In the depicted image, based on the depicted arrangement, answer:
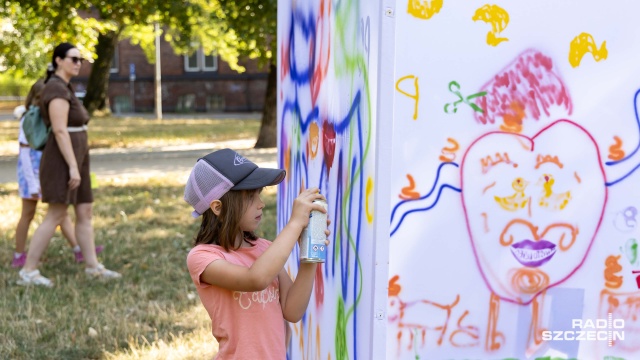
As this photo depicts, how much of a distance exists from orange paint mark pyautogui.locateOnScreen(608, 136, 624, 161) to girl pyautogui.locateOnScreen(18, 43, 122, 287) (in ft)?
14.2

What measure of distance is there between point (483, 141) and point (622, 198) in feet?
1.47

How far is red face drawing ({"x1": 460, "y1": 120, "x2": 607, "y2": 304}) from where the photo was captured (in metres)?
2.65

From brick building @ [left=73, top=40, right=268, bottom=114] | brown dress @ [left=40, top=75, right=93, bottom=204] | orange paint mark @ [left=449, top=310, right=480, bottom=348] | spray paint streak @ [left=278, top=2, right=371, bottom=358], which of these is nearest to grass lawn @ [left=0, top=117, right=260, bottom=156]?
brick building @ [left=73, top=40, right=268, bottom=114]

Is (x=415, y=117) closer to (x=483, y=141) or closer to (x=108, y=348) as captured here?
(x=483, y=141)

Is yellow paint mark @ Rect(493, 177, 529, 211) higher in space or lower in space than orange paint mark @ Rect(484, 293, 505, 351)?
higher

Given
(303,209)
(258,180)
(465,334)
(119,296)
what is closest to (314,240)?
(303,209)

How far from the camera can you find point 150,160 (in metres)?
16.6

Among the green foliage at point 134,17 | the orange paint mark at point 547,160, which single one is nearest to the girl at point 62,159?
the orange paint mark at point 547,160

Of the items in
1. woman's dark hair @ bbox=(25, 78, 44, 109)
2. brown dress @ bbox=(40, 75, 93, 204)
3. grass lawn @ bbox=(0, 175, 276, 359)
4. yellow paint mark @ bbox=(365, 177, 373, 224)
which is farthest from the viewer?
woman's dark hair @ bbox=(25, 78, 44, 109)

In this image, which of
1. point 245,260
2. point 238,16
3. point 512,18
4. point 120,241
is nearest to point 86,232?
point 120,241

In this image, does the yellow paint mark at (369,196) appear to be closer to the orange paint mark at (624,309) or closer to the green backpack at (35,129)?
the orange paint mark at (624,309)

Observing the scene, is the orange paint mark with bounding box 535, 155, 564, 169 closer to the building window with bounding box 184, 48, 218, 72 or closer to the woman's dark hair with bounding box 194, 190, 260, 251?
the woman's dark hair with bounding box 194, 190, 260, 251

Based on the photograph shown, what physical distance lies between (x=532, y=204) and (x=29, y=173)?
5.26m

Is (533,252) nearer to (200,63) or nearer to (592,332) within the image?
(592,332)
